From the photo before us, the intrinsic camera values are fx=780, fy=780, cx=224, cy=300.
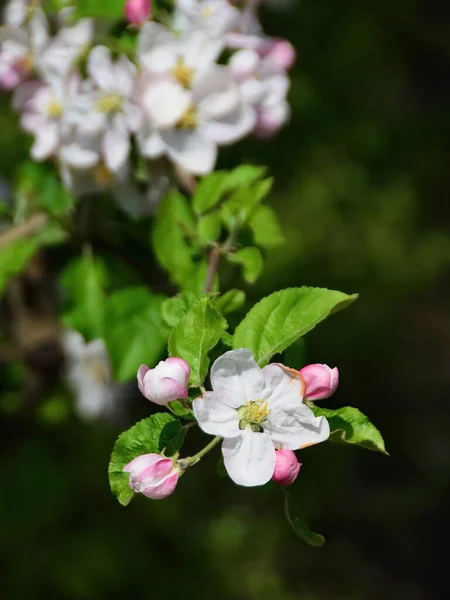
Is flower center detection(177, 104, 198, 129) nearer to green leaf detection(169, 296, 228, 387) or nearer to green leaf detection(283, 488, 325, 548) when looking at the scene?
green leaf detection(169, 296, 228, 387)

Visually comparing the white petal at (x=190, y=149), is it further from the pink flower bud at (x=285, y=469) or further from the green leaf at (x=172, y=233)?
the pink flower bud at (x=285, y=469)

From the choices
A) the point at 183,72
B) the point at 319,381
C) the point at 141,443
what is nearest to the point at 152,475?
the point at 141,443

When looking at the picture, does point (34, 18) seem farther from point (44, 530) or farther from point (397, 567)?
point (397, 567)

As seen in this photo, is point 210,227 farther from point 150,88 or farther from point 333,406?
point 333,406

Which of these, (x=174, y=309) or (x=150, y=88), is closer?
(x=174, y=309)

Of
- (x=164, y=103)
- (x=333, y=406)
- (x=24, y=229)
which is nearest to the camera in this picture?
(x=164, y=103)

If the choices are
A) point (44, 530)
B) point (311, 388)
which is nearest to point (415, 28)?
point (44, 530)
